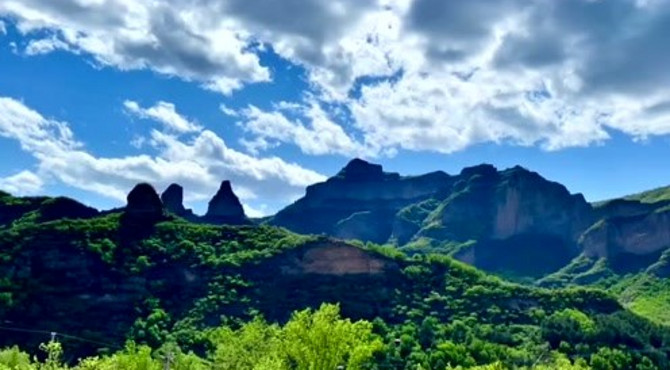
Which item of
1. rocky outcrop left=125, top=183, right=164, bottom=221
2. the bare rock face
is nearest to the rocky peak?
rocky outcrop left=125, top=183, right=164, bottom=221

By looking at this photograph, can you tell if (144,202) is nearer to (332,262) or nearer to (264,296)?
(264,296)

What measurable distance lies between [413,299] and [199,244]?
4733 centimetres

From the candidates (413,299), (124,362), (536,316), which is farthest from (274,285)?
(124,362)

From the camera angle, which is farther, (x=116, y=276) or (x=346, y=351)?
(x=116, y=276)

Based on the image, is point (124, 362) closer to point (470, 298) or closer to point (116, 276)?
point (116, 276)

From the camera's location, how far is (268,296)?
6004 inches

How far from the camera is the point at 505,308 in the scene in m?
158

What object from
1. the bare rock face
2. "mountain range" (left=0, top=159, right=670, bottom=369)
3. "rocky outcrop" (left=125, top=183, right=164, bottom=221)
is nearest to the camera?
"mountain range" (left=0, top=159, right=670, bottom=369)

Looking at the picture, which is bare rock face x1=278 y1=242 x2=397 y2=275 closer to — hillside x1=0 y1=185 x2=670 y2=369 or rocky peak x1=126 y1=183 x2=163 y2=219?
hillside x1=0 y1=185 x2=670 y2=369

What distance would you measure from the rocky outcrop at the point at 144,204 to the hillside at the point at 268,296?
0.51m

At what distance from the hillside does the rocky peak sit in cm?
58

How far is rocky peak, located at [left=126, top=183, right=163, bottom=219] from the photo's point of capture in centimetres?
17938

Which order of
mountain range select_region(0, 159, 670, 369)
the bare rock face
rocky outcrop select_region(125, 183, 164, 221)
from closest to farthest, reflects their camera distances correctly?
mountain range select_region(0, 159, 670, 369) < the bare rock face < rocky outcrop select_region(125, 183, 164, 221)

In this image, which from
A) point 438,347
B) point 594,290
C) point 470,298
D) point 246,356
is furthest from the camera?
point 594,290
